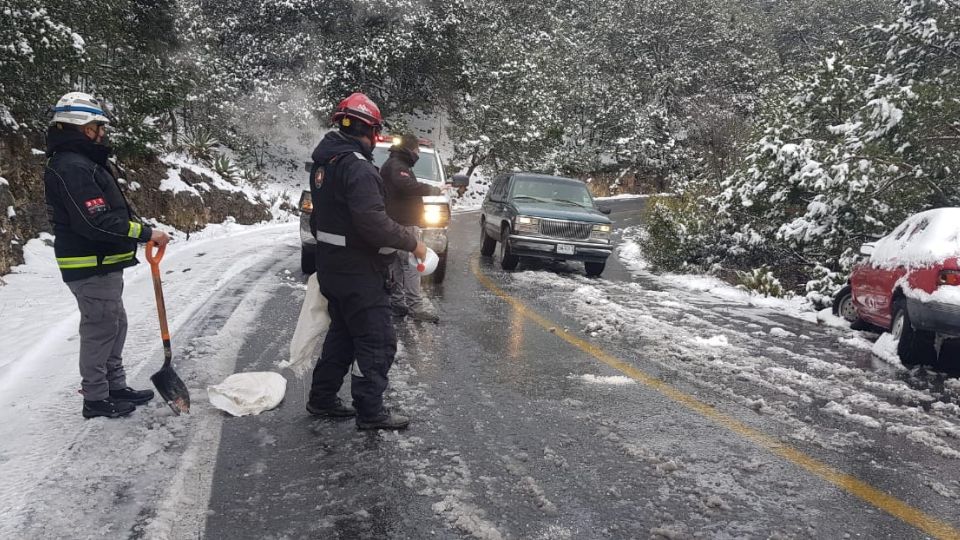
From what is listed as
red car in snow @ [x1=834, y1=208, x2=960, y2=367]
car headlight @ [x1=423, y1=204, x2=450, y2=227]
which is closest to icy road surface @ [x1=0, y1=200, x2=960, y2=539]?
red car in snow @ [x1=834, y1=208, x2=960, y2=367]

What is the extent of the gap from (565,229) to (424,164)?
9.27 ft

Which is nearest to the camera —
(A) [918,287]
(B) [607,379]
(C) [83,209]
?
(C) [83,209]

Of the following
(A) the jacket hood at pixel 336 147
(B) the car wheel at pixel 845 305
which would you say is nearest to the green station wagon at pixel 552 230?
(B) the car wheel at pixel 845 305

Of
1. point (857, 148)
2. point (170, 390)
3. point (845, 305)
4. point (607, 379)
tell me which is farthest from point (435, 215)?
point (857, 148)

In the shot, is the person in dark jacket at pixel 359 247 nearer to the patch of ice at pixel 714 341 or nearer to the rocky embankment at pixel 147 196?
the patch of ice at pixel 714 341

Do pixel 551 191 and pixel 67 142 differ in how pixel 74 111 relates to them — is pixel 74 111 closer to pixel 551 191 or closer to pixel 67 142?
pixel 67 142

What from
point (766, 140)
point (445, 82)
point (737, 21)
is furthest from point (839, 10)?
point (766, 140)

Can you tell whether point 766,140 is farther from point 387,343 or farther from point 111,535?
point 111,535

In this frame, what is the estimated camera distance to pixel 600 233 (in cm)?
1189

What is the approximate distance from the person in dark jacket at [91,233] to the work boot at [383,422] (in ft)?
5.07

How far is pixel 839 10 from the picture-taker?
4709 centimetres

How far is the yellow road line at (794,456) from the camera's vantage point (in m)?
3.24

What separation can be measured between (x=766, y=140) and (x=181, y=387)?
11095 mm

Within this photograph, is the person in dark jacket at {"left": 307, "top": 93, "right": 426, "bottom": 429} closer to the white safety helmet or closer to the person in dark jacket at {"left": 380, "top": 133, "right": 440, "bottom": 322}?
the white safety helmet
